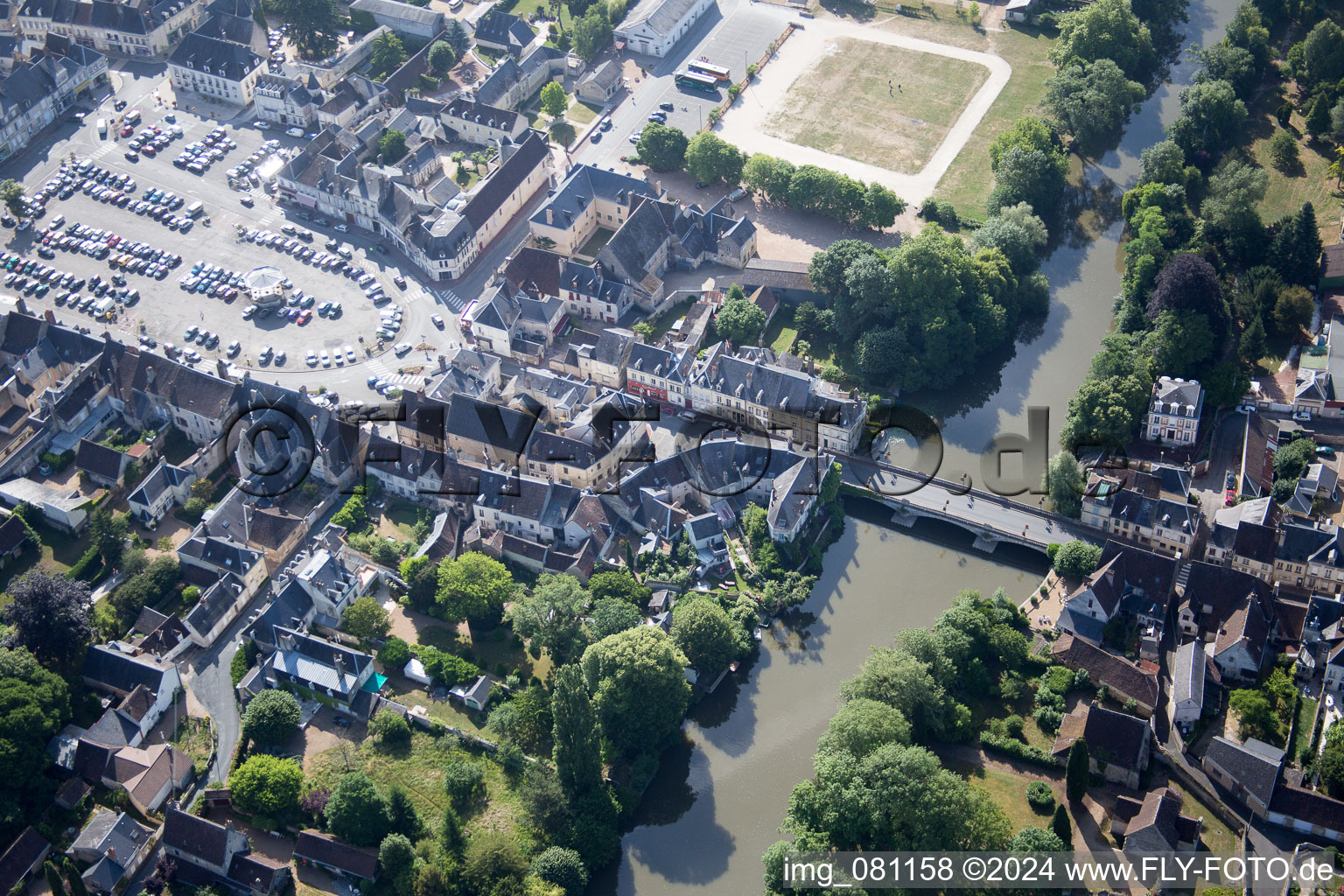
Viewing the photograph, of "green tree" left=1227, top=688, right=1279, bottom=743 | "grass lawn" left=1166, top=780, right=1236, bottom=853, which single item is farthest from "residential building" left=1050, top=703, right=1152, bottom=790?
"green tree" left=1227, top=688, right=1279, bottom=743

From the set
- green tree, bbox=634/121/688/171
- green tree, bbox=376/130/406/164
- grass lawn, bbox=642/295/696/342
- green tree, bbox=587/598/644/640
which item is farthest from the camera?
green tree, bbox=376/130/406/164

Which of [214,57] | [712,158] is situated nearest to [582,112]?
[712,158]

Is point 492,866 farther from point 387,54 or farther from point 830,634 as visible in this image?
point 387,54

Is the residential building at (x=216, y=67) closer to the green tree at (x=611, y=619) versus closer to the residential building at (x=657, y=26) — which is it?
the residential building at (x=657, y=26)

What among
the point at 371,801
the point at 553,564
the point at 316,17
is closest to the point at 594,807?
the point at 371,801

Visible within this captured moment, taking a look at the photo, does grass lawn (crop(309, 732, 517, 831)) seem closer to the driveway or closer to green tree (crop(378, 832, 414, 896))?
green tree (crop(378, 832, 414, 896))

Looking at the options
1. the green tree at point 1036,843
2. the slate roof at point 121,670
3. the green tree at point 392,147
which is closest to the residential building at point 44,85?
the green tree at point 392,147

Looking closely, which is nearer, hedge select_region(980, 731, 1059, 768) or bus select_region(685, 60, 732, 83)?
hedge select_region(980, 731, 1059, 768)
